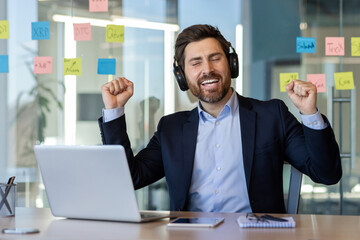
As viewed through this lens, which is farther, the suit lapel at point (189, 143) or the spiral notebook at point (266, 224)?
the suit lapel at point (189, 143)

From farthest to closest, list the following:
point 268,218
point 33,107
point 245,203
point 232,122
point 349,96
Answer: point 33,107 → point 349,96 → point 232,122 → point 245,203 → point 268,218

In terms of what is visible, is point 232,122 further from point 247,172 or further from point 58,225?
point 58,225

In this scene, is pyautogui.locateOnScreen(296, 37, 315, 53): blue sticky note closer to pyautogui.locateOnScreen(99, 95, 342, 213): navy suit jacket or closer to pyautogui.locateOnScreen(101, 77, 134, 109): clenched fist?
pyautogui.locateOnScreen(99, 95, 342, 213): navy suit jacket

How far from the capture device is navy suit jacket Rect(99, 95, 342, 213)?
1770 mm

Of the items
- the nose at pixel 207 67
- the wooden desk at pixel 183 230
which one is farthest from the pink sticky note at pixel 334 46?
the wooden desk at pixel 183 230

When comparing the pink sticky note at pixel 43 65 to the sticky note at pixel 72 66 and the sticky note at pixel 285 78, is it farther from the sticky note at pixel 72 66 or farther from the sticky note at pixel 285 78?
the sticky note at pixel 285 78

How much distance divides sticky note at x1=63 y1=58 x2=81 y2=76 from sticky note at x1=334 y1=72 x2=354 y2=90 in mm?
1551

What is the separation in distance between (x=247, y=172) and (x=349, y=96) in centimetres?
162

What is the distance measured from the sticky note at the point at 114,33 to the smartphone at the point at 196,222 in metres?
2.09

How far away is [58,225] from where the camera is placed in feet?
4.50

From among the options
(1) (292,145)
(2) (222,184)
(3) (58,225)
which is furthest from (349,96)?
(3) (58,225)

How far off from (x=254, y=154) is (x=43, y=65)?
1938 mm

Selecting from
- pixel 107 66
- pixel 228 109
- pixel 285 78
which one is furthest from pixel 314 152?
pixel 107 66

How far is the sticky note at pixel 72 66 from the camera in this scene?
3.35 meters
